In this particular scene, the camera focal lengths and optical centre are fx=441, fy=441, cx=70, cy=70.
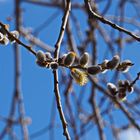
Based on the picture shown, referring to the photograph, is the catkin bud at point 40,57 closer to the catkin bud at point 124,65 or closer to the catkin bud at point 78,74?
the catkin bud at point 78,74

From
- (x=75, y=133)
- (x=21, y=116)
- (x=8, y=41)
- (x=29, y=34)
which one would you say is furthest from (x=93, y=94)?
(x=8, y=41)

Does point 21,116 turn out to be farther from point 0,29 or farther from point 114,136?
point 0,29

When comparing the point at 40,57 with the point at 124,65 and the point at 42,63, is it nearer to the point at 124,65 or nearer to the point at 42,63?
the point at 42,63

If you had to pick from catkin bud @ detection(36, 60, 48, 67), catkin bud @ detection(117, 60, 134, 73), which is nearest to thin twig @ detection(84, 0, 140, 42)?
catkin bud @ detection(117, 60, 134, 73)

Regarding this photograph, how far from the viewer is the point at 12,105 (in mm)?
2312

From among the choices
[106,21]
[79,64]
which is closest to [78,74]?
[79,64]

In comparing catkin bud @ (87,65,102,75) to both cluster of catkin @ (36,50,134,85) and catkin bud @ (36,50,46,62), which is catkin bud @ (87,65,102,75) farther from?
catkin bud @ (36,50,46,62)

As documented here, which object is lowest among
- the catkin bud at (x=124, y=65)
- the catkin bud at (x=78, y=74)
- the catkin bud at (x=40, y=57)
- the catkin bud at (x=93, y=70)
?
the catkin bud at (x=93, y=70)

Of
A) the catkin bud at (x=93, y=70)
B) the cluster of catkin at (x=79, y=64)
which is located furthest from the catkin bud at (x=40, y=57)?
the catkin bud at (x=93, y=70)

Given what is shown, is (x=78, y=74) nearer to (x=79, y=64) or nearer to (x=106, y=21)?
(x=79, y=64)

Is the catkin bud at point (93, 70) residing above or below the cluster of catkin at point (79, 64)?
below

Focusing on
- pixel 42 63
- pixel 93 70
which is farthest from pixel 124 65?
pixel 42 63

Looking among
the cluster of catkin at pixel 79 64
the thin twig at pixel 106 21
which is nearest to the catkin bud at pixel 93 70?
the cluster of catkin at pixel 79 64

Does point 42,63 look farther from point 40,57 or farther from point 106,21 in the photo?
point 106,21
